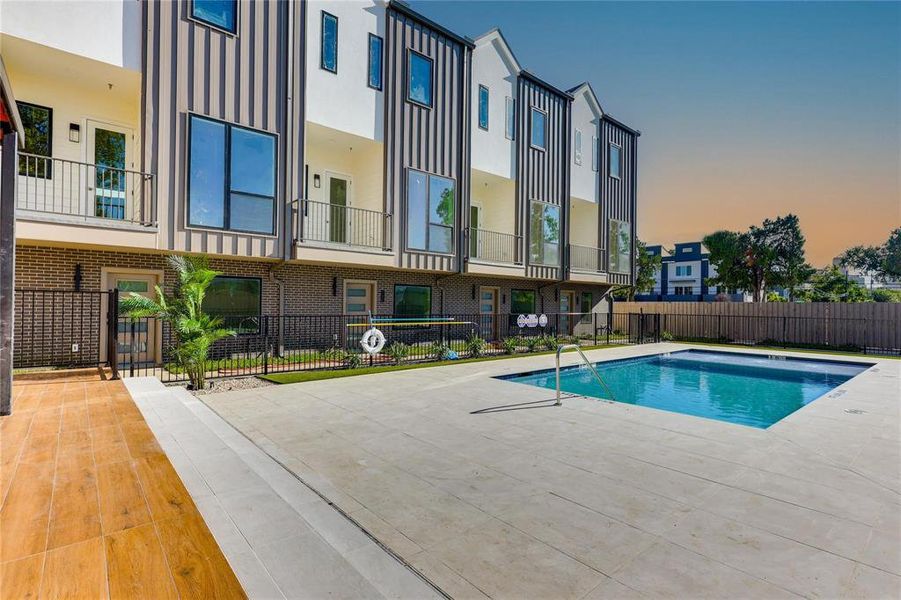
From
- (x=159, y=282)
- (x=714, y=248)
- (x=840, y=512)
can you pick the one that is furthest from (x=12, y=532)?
(x=714, y=248)

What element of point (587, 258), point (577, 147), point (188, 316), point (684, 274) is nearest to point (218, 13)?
point (188, 316)

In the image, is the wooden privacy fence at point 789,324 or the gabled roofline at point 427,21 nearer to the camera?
the gabled roofline at point 427,21

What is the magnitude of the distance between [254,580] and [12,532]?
1557 millimetres

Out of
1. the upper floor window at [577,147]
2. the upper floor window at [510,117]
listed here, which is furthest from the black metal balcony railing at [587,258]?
the upper floor window at [510,117]

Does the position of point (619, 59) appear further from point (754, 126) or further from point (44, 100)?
point (44, 100)

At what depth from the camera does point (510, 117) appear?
645 inches

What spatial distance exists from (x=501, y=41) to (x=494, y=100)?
2.18m

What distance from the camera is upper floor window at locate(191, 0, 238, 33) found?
966 centimetres

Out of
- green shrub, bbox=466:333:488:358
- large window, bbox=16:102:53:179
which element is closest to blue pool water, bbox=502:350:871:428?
green shrub, bbox=466:333:488:358

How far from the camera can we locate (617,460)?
13.9 feet

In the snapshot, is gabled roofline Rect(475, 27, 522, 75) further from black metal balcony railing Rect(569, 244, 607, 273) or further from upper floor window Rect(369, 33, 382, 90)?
black metal balcony railing Rect(569, 244, 607, 273)

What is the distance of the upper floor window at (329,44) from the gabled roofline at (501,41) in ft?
18.4

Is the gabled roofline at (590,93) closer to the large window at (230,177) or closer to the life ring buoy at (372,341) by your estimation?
the large window at (230,177)

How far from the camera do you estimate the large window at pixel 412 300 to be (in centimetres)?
1422
